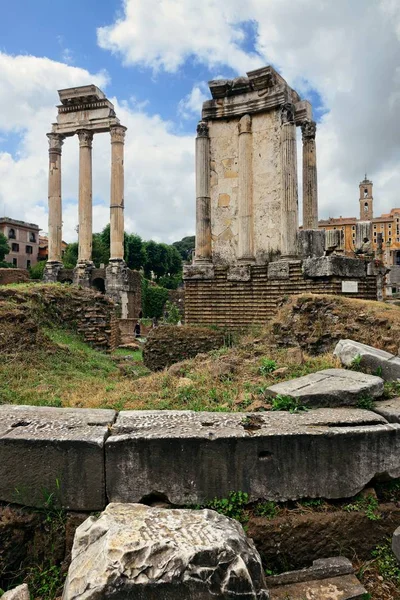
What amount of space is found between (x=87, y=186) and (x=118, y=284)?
713cm

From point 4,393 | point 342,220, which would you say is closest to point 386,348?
point 4,393

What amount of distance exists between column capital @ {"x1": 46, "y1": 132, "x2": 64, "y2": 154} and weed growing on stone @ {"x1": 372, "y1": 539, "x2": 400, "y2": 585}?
3298 centimetres

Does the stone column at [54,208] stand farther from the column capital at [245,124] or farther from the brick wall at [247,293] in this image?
the column capital at [245,124]

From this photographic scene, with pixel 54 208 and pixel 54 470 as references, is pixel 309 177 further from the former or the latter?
pixel 54 208

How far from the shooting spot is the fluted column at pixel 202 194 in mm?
11125

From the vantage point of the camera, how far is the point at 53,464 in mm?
2859

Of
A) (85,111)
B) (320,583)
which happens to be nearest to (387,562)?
(320,583)

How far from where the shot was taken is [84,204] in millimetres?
30266

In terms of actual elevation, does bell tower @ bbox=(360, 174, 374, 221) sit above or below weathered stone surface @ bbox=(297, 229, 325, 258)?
above

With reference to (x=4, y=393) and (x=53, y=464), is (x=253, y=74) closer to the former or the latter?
(x=4, y=393)

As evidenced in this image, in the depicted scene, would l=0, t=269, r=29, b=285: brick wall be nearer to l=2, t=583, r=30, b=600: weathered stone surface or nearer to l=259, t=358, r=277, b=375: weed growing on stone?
l=259, t=358, r=277, b=375: weed growing on stone

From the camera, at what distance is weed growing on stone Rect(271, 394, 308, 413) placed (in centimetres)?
358

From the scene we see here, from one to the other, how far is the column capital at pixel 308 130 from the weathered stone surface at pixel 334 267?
4.96 m

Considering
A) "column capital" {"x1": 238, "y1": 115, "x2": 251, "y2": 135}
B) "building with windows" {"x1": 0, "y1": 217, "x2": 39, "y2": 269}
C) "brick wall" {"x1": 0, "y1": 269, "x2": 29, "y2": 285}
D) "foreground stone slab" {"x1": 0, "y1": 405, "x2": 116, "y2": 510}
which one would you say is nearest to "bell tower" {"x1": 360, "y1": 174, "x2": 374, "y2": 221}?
"building with windows" {"x1": 0, "y1": 217, "x2": 39, "y2": 269}
